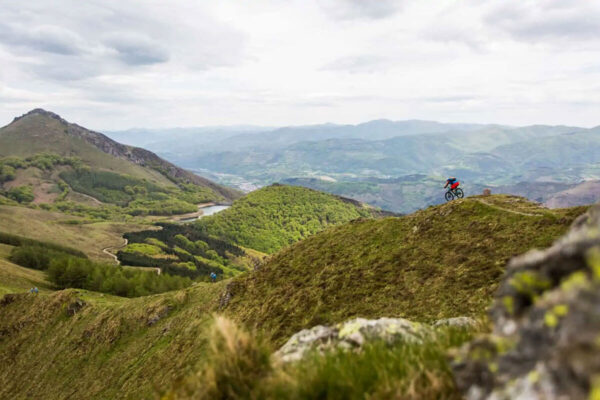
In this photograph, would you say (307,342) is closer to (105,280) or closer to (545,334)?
(545,334)

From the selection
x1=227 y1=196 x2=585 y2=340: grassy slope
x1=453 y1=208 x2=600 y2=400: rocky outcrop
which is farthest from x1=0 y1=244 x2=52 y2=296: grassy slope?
x1=453 y1=208 x2=600 y2=400: rocky outcrop

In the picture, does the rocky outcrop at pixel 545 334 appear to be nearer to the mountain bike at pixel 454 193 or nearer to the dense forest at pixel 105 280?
the mountain bike at pixel 454 193

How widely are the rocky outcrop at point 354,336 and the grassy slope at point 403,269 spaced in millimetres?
8737

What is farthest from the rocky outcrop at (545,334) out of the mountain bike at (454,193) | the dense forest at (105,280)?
the dense forest at (105,280)

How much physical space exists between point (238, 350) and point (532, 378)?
508 cm

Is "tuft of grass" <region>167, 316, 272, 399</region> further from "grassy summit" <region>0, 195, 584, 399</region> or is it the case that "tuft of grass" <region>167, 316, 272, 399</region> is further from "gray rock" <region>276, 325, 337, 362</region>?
"gray rock" <region>276, 325, 337, 362</region>

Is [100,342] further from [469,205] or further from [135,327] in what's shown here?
[469,205]

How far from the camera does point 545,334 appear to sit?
4.41 meters

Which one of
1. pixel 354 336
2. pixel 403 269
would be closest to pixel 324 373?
pixel 354 336

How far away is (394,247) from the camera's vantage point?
27.6 metres

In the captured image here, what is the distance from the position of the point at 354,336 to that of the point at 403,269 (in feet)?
51.5

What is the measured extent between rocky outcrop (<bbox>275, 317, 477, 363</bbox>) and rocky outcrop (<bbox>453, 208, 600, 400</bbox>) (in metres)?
3.29

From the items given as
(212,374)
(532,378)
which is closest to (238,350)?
(212,374)

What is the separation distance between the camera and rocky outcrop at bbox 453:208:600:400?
3.76 metres
